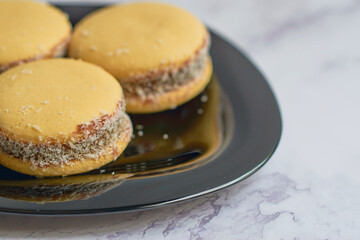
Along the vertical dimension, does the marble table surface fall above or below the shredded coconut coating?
below

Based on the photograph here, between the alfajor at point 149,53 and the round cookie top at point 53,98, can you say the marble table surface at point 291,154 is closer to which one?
the round cookie top at point 53,98

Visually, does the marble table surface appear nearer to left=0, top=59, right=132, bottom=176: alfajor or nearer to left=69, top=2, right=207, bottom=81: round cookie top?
left=0, top=59, right=132, bottom=176: alfajor

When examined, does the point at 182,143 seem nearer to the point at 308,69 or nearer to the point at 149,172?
the point at 149,172

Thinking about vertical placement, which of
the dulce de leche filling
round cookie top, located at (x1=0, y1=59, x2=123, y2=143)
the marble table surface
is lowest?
the marble table surface

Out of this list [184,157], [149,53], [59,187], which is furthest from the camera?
[149,53]

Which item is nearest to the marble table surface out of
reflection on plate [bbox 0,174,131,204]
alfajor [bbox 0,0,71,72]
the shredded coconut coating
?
reflection on plate [bbox 0,174,131,204]

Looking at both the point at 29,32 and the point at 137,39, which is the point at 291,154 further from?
the point at 29,32

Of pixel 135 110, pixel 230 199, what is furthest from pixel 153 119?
pixel 230 199

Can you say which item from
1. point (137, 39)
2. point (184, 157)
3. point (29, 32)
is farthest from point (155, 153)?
point (29, 32)
